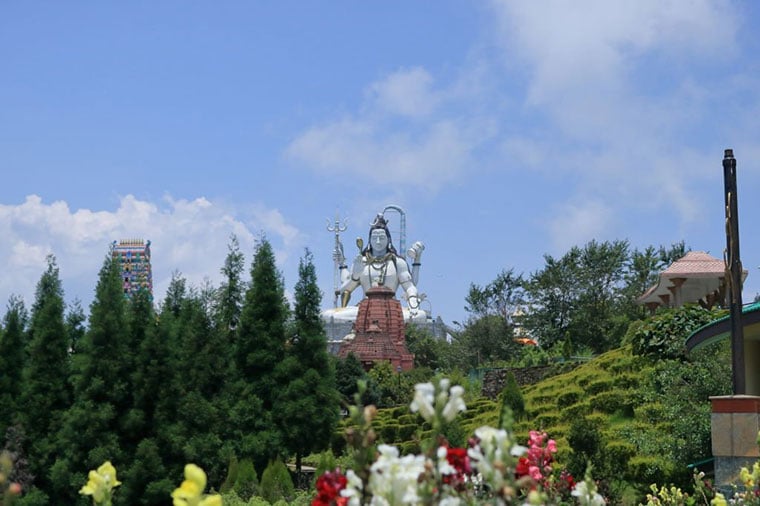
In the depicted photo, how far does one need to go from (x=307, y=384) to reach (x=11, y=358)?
19.3ft

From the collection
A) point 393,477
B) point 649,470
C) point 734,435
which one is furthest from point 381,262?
point 393,477

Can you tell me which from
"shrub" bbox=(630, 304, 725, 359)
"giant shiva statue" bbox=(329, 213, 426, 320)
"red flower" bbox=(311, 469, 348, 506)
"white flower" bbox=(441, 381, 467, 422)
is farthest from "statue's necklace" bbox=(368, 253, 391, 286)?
"white flower" bbox=(441, 381, 467, 422)

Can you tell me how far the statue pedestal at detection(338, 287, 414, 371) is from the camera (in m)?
45.3

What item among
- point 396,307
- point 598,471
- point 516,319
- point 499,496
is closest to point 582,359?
point 516,319

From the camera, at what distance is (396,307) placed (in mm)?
51500

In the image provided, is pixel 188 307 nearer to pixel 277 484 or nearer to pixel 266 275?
pixel 266 275

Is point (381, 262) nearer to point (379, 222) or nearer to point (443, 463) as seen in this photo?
point (379, 222)

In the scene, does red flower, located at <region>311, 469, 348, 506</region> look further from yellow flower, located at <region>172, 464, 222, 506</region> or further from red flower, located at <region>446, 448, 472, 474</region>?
yellow flower, located at <region>172, 464, 222, 506</region>

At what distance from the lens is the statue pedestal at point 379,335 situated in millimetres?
45281

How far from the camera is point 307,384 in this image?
17.9 metres

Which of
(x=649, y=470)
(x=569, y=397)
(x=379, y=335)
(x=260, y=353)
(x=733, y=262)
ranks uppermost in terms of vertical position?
(x=733, y=262)

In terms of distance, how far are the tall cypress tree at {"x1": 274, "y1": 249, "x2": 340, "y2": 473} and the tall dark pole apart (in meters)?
9.33

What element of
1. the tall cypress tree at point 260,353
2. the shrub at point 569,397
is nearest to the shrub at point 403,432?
the shrub at point 569,397

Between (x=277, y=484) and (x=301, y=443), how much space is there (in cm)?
366
